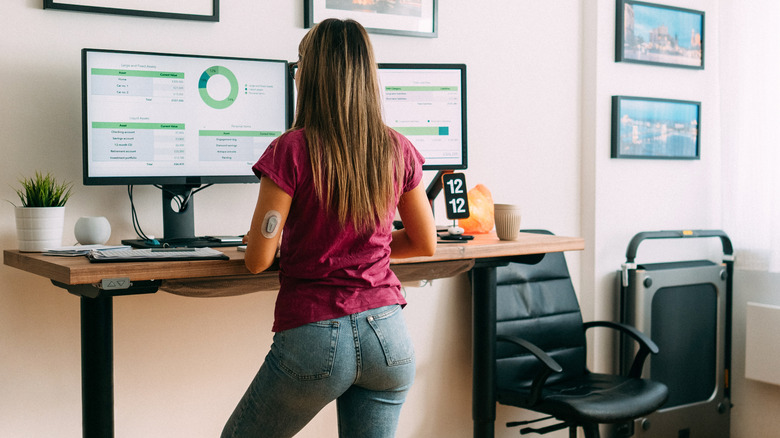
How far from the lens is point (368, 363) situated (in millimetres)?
1472

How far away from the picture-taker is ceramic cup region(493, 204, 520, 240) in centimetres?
226

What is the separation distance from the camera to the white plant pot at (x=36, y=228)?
6.25 ft

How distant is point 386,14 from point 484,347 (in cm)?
119

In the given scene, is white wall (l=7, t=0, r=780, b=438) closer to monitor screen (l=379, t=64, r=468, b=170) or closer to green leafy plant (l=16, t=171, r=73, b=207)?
green leafy plant (l=16, t=171, r=73, b=207)

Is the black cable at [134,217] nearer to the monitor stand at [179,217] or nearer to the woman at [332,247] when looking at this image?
the monitor stand at [179,217]

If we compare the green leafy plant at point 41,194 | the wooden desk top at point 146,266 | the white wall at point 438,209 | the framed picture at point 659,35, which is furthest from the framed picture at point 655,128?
the green leafy plant at point 41,194

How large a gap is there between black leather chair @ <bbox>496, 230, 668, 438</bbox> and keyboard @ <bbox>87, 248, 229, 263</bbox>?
3.60 ft

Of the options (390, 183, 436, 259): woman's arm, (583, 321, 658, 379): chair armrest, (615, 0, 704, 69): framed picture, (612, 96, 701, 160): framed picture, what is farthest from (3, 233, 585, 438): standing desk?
Answer: (615, 0, 704, 69): framed picture

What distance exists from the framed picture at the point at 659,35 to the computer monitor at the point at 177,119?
5.12 ft

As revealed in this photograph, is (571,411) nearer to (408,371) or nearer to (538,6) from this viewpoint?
(408,371)

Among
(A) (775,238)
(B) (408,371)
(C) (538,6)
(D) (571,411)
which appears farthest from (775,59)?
(B) (408,371)

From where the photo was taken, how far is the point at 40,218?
1.91 meters

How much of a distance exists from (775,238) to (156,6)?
Answer: 2485 millimetres

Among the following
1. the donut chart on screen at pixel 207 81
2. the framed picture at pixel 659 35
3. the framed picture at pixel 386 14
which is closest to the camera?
the donut chart on screen at pixel 207 81
